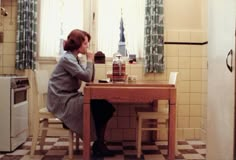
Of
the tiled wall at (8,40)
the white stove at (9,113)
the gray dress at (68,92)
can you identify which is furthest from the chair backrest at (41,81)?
the tiled wall at (8,40)

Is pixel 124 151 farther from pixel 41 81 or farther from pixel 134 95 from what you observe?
pixel 41 81

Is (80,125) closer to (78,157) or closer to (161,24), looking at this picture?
(78,157)

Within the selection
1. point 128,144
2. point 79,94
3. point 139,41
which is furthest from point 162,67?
point 79,94

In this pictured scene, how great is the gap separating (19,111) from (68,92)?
715 millimetres

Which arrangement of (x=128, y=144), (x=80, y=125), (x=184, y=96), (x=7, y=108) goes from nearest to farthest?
(x=80, y=125), (x=7, y=108), (x=128, y=144), (x=184, y=96)

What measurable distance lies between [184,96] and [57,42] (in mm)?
1706

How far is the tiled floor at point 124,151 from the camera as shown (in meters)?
3.27

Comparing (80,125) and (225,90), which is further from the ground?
(225,90)

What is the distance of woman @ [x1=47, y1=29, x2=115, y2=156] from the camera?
312 centimetres

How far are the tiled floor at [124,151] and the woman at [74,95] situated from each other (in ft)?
0.91

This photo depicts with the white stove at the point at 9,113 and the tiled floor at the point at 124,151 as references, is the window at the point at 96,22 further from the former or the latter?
the tiled floor at the point at 124,151

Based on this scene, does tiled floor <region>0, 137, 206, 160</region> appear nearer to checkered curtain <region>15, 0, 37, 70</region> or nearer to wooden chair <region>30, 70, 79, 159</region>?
wooden chair <region>30, 70, 79, 159</region>

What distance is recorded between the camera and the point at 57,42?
4.16 m

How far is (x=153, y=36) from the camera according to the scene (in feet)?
13.2
